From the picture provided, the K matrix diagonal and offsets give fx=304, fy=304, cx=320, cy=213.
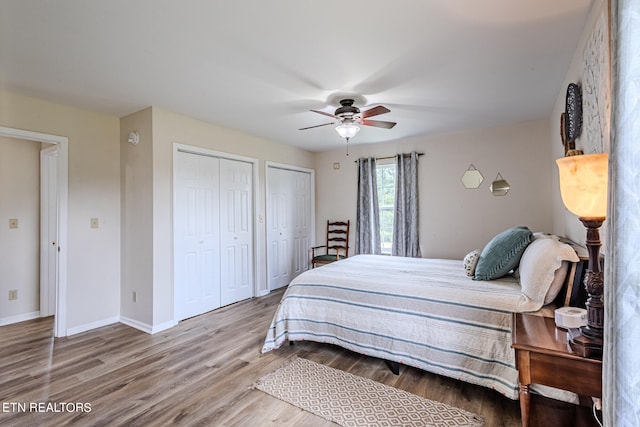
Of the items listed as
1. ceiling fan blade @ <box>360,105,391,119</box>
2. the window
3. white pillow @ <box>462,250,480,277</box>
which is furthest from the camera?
the window

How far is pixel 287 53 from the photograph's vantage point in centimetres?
217

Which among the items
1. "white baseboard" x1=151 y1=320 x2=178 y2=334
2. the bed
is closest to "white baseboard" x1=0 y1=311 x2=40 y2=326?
"white baseboard" x1=151 y1=320 x2=178 y2=334

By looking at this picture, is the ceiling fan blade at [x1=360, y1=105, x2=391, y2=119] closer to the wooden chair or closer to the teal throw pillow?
the teal throw pillow

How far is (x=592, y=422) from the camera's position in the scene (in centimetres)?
161

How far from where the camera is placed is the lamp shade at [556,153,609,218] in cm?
121

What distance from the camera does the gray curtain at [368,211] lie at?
16.3ft

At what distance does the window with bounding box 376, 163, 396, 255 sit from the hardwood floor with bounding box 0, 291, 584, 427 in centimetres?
251

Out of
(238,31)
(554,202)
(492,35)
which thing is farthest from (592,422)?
(238,31)

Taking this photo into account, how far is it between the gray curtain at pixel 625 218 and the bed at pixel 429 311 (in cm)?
130

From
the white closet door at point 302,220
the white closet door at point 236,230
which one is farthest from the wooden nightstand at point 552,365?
the white closet door at point 302,220

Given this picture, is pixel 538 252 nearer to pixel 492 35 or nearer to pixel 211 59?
pixel 492 35

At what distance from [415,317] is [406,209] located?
2.66 meters

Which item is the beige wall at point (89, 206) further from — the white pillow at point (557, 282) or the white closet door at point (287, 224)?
the white pillow at point (557, 282)

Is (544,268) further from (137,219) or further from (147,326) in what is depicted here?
(137,219)
